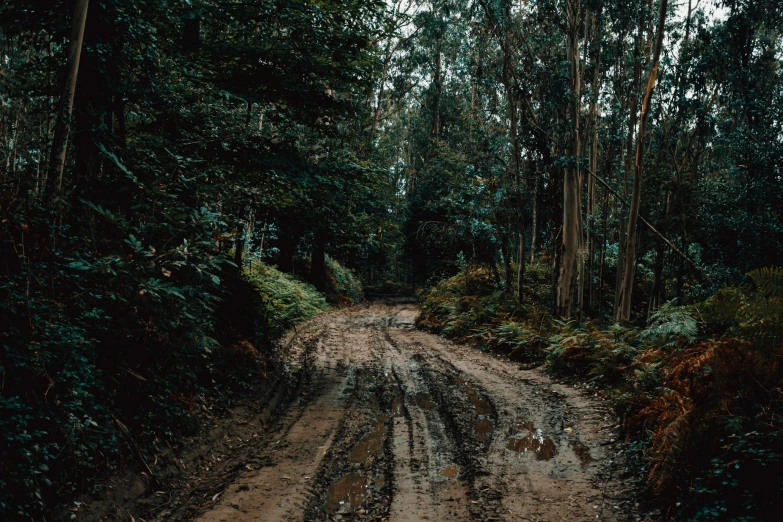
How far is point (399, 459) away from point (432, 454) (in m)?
0.43

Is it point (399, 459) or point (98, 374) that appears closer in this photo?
point (98, 374)

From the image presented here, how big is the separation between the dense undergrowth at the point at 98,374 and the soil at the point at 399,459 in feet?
1.19

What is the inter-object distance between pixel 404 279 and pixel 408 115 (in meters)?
16.0

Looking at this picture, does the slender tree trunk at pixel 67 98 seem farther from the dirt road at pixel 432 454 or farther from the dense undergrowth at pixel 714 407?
the dense undergrowth at pixel 714 407

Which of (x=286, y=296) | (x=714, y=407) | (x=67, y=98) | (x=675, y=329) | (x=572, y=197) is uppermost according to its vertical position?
(x=572, y=197)

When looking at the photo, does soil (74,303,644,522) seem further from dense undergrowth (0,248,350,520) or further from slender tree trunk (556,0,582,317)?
slender tree trunk (556,0,582,317)

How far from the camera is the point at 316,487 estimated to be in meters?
5.19

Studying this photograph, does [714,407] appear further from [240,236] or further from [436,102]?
[436,102]

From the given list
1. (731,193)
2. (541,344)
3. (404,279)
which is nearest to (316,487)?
(541,344)

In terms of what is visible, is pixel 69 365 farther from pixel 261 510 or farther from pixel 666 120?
pixel 666 120

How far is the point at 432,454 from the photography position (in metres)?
6.08

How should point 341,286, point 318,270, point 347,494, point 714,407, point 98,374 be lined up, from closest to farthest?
1. point 714,407
2. point 98,374
3. point 347,494
4. point 318,270
5. point 341,286

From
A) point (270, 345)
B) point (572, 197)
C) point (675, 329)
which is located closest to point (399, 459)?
point (675, 329)

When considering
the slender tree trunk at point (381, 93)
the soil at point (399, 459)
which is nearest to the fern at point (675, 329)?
the soil at point (399, 459)
